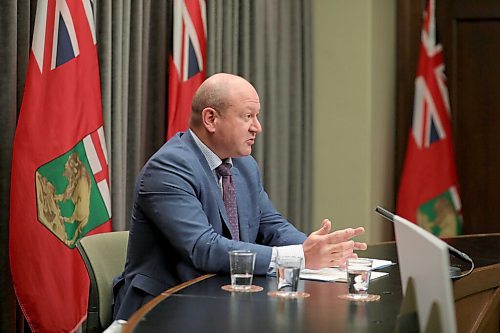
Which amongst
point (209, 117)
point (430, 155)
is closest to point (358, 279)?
point (209, 117)

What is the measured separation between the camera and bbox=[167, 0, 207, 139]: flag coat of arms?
4258mm

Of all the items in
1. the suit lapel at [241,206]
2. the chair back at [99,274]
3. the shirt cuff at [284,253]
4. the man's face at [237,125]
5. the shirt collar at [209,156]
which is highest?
the man's face at [237,125]

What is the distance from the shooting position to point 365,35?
560cm

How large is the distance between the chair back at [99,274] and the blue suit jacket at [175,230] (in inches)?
1.6

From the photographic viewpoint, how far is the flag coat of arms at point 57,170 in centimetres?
332

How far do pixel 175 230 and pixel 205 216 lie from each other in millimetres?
110

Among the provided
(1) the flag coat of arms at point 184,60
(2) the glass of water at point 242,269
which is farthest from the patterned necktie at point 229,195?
(1) the flag coat of arms at point 184,60

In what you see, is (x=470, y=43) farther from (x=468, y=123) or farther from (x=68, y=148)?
(x=68, y=148)

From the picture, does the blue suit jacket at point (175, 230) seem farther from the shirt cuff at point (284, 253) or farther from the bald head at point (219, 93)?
the bald head at point (219, 93)

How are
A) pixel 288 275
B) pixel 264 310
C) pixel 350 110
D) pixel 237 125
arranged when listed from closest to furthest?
pixel 264 310, pixel 288 275, pixel 237 125, pixel 350 110

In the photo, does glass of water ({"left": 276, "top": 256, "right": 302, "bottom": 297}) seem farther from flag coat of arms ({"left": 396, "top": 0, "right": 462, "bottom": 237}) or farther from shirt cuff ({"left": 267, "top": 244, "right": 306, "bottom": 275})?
flag coat of arms ({"left": 396, "top": 0, "right": 462, "bottom": 237})

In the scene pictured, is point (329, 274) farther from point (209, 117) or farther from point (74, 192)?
point (74, 192)

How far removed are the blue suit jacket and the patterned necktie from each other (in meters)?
0.02

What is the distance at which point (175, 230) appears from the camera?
8.88 ft
